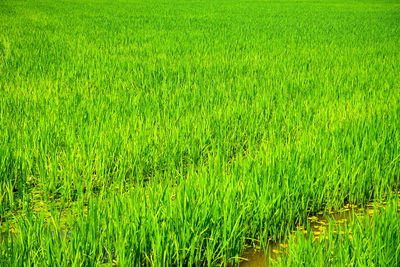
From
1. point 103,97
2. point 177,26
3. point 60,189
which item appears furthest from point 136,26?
point 60,189

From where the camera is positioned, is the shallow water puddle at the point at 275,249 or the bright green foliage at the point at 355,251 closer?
the bright green foliage at the point at 355,251

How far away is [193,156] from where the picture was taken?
294 cm

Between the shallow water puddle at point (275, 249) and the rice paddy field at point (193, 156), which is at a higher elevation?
the rice paddy field at point (193, 156)

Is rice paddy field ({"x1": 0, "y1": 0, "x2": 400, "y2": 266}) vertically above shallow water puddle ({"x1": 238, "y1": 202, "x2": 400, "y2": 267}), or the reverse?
rice paddy field ({"x1": 0, "y1": 0, "x2": 400, "y2": 266})

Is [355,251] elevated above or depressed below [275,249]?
above

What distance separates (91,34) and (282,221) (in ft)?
27.2

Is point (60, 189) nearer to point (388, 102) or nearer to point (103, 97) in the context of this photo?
point (103, 97)

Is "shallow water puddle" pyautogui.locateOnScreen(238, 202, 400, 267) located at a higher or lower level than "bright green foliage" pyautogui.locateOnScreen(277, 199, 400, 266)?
lower

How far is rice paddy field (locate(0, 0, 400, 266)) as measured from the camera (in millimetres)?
1749

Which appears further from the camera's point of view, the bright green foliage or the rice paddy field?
the rice paddy field

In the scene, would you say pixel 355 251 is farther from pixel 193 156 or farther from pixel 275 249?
pixel 193 156

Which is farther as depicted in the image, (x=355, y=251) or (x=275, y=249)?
(x=275, y=249)

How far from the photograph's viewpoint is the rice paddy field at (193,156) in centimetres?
175

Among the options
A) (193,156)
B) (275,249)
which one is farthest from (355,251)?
(193,156)
